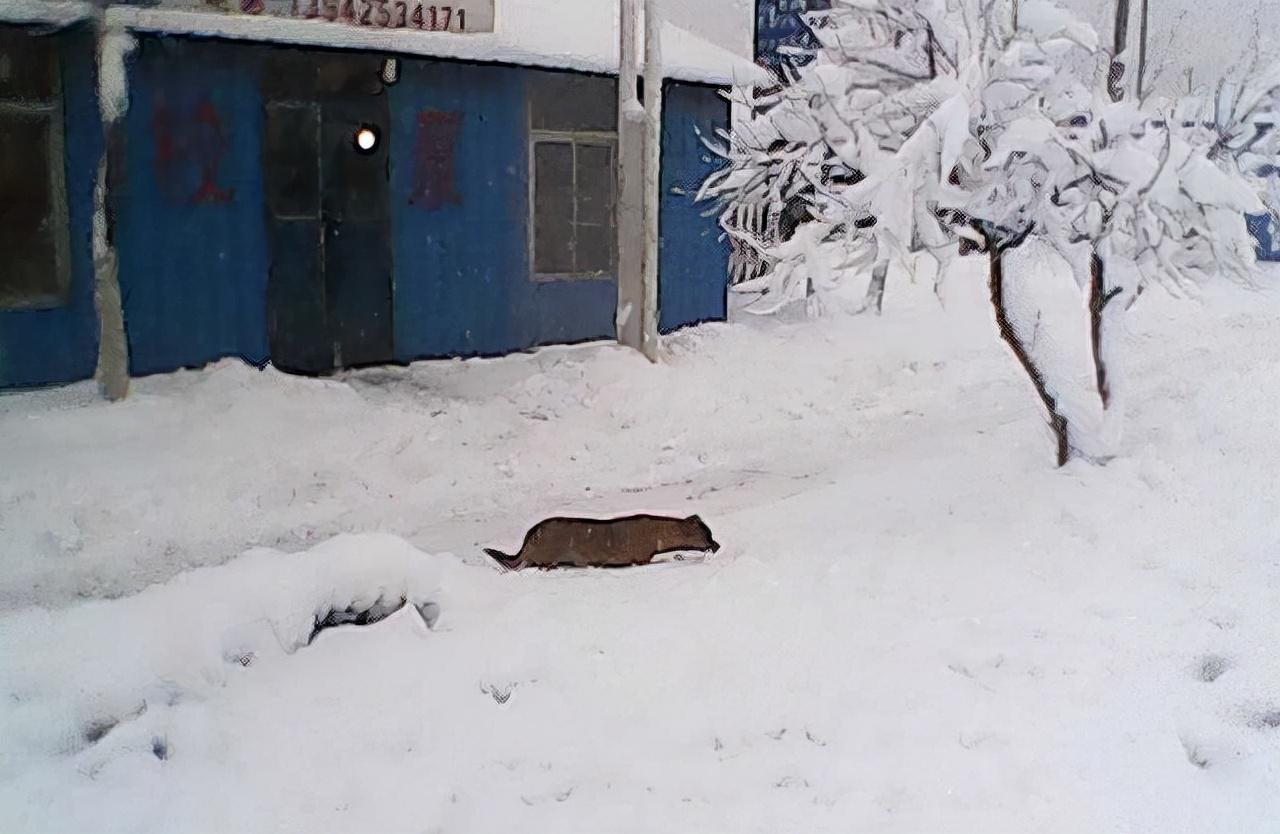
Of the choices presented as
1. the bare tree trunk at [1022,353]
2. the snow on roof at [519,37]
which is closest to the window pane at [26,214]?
the snow on roof at [519,37]

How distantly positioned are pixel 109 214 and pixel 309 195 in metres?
2.05

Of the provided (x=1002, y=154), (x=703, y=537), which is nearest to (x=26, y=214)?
(x=703, y=537)

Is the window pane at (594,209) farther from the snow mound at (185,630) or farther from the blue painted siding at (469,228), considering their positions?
the snow mound at (185,630)

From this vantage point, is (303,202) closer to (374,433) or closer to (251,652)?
(374,433)

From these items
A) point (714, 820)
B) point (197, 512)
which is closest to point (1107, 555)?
point (714, 820)

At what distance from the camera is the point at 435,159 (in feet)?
35.5

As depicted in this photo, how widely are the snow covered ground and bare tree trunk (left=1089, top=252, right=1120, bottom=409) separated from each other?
1.34 feet

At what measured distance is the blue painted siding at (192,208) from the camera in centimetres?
909

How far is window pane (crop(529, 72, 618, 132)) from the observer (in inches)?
454

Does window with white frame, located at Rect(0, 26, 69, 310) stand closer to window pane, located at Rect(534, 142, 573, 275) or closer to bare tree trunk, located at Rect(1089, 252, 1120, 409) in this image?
window pane, located at Rect(534, 142, 573, 275)

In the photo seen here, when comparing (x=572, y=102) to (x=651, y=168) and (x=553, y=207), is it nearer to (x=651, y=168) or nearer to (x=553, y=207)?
(x=553, y=207)

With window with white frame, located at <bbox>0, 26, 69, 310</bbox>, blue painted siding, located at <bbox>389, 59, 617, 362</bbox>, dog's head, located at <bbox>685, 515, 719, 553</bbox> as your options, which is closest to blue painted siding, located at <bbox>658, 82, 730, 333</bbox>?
blue painted siding, located at <bbox>389, 59, 617, 362</bbox>

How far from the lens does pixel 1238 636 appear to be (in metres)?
4.76

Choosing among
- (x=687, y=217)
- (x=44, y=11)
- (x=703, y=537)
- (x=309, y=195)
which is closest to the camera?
(x=703, y=537)
